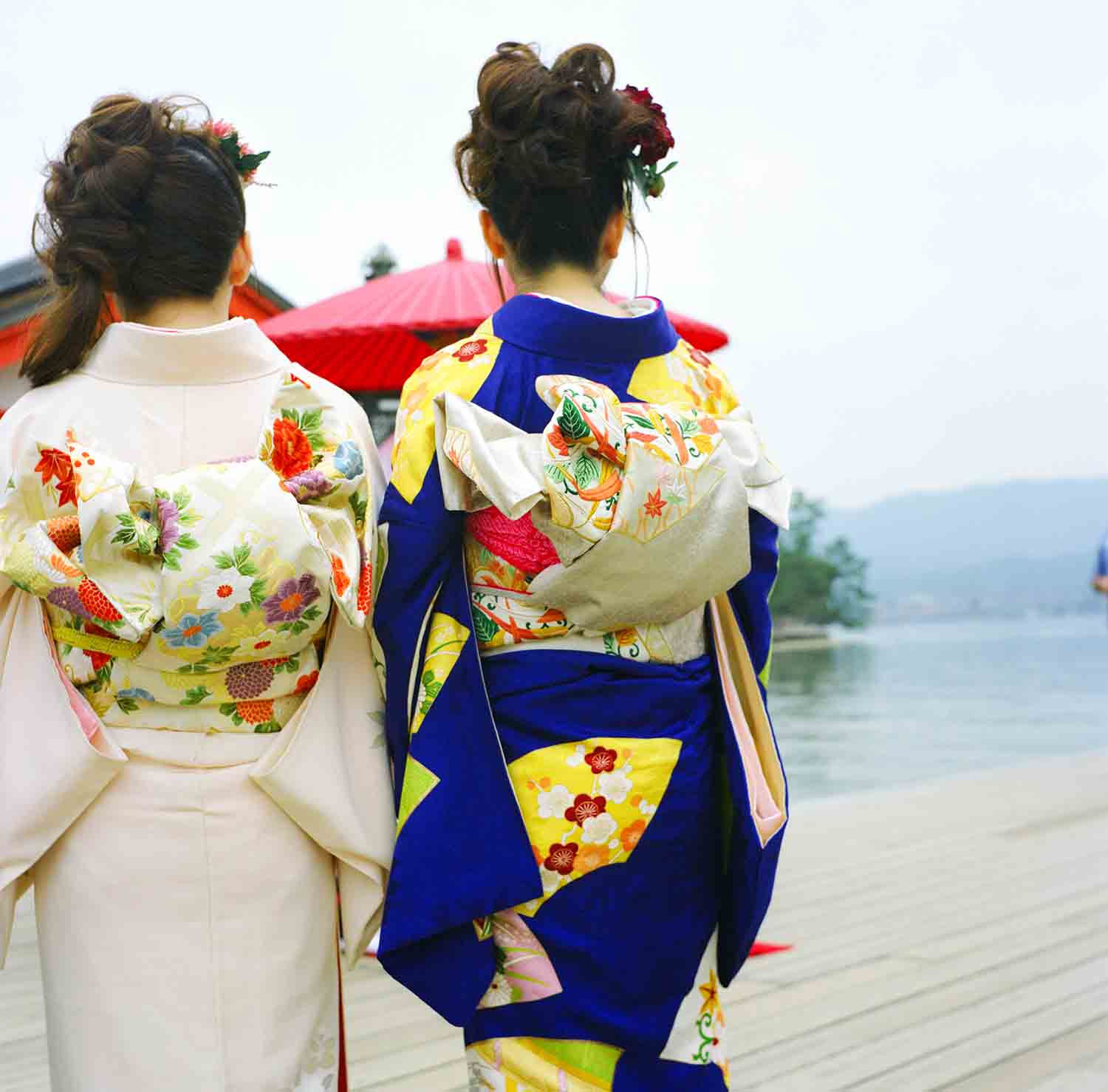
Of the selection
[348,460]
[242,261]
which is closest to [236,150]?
[242,261]

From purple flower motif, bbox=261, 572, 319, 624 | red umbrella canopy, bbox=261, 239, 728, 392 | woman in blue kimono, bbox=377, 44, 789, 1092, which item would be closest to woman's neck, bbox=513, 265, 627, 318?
woman in blue kimono, bbox=377, 44, 789, 1092

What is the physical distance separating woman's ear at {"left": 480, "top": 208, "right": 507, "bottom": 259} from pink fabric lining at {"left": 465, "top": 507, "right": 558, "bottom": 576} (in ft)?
1.09

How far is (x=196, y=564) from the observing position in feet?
4.71

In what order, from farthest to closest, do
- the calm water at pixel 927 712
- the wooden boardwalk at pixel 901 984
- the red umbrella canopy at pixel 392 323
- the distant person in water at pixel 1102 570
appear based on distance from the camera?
the calm water at pixel 927 712 < the distant person in water at pixel 1102 570 < the red umbrella canopy at pixel 392 323 < the wooden boardwalk at pixel 901 984

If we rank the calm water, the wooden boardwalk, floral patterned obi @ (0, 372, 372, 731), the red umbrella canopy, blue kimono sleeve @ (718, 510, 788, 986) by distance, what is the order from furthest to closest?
the calm water → the red umbrella canopy → the wooden boardwalk → blue kimono sleeve @ (718, 510, 788, 986) → floral patterned obi @ (0, 372, 372, 731)

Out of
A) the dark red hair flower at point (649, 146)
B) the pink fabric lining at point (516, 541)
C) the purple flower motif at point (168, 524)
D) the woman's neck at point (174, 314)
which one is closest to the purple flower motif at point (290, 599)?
the purple flower motif at point (168, 524)

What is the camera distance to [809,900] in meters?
3.79

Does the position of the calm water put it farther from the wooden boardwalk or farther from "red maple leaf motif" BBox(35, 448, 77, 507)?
"red maple leaf motif" BBox(35, 448, 77, 507)

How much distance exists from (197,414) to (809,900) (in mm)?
2680

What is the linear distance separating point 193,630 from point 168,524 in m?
0.11

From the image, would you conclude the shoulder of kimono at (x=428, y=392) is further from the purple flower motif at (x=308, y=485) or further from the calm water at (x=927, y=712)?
the calm water at (x=927, y=712)

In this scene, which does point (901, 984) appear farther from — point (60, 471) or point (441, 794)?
point (60, 471)

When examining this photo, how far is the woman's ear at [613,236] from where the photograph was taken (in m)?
1.70

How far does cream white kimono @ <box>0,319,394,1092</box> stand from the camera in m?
1.45
